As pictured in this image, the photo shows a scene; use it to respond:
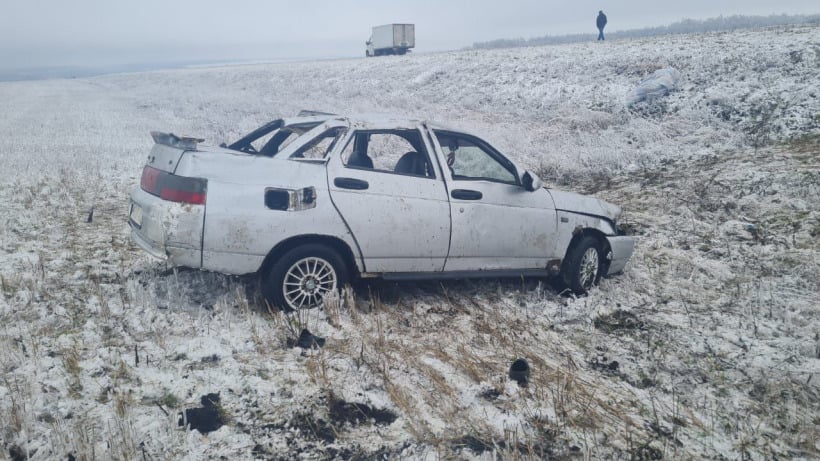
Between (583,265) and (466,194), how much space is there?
1.63 meters

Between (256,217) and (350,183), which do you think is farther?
(350,183)

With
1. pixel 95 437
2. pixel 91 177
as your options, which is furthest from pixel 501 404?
pixel 91 177

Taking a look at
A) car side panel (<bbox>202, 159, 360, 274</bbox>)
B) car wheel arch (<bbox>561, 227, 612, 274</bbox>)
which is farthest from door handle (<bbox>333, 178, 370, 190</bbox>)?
car wheel arch (<bbox>561, 227, 612, 274</bbox>)

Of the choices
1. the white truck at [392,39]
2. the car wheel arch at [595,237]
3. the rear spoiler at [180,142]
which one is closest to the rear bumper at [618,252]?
the car wheel arch at [595,237]

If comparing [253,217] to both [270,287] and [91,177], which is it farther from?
[91,177]

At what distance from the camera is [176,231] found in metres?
4.16

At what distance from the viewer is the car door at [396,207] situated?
460cm

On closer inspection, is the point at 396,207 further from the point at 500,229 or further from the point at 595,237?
the point at 595,237

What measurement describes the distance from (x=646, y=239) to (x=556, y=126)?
804cm

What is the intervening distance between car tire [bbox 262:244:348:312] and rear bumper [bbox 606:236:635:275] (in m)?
2.98

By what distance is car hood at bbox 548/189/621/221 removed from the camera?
5578 mm

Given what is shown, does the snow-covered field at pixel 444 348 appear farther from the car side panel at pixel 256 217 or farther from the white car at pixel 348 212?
the car side panel at pixel 256 217

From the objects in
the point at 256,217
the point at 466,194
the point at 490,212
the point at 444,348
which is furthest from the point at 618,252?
the point at 256,217

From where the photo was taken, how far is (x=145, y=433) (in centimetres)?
307
